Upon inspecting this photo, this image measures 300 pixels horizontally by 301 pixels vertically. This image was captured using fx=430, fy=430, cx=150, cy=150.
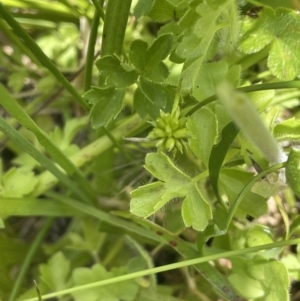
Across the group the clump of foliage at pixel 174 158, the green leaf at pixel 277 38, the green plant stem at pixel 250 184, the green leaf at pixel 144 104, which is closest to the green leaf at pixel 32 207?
the clump of foliage at pixel 174 158

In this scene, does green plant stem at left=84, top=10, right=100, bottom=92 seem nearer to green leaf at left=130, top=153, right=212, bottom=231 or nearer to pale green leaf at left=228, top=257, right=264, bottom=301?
green leaf at left=130, top=153, right=212, bottom=231

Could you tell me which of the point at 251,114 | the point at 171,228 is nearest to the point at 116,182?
the point at 171,228

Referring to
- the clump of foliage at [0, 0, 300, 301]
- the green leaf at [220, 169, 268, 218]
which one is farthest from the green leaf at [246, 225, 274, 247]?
the green leaf at [220, 169, 268, 218]

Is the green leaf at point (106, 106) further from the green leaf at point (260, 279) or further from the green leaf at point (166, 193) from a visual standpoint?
the green leaf at point (260, 279)

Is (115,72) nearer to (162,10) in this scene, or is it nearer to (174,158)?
(162,10)

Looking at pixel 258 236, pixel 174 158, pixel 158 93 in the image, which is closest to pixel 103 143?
pixel 174 158

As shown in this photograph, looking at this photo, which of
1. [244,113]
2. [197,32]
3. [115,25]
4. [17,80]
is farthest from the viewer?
[17,80]

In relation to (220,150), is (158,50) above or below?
above
